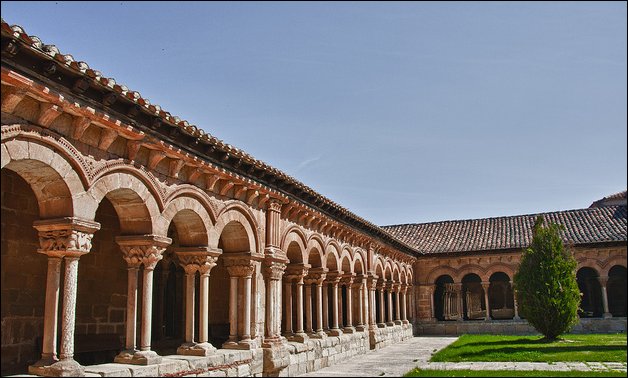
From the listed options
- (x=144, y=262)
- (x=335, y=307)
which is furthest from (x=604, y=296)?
(x=144, y=262)

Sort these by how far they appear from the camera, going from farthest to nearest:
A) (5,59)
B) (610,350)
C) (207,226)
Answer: (610,350) < (207,226) < (5,59)

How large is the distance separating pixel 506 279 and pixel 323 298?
569 inches

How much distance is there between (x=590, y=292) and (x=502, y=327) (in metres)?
4.67

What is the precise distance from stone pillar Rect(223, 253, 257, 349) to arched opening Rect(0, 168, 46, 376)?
343 cm

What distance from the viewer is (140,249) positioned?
8.26 metres

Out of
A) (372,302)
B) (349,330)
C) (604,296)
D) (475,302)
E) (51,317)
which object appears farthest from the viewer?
(475,302)

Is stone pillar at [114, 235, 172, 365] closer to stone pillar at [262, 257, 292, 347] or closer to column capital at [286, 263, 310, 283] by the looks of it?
stone pillar at [262, 257, 292, 347]

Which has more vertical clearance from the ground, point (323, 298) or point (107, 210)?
point (107, 210)

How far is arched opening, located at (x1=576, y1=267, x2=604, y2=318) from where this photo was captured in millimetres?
25578

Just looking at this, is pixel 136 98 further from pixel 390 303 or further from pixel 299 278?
pixel 390 303

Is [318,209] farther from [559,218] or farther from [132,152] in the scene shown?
[559,218]

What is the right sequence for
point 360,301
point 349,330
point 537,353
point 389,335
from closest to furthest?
point 537,353 → point 349,330 → point 360,301 → point 389,335

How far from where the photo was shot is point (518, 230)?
94.7 ft

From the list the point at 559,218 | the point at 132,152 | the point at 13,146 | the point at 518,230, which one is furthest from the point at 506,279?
the point at 13,146
